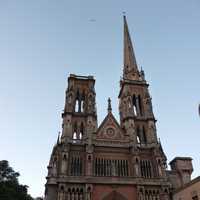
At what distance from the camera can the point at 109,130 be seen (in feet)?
114

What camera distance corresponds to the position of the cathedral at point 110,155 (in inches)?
1130

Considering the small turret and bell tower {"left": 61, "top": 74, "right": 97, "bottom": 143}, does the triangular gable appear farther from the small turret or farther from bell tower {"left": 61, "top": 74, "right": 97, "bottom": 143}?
the small turret

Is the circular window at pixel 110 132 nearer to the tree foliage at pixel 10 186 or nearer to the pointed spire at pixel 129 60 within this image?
the pointed spire at pixel 129 60

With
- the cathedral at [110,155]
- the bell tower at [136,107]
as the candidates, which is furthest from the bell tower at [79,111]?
the bell tower at [136,107]

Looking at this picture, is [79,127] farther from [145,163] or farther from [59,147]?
[145,163]

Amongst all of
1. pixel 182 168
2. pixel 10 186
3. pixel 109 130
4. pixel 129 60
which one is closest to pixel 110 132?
pixel 109 130

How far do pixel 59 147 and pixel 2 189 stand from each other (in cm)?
803

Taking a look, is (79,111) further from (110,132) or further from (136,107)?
(136,107)

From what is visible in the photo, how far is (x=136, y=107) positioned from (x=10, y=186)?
2141 cm

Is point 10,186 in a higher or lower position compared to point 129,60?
lower

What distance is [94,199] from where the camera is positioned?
2788 cm

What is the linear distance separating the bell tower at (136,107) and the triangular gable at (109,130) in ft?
5.14

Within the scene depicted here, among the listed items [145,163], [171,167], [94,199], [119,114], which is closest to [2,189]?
[94,199]

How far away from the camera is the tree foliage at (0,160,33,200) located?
27.5 metres
